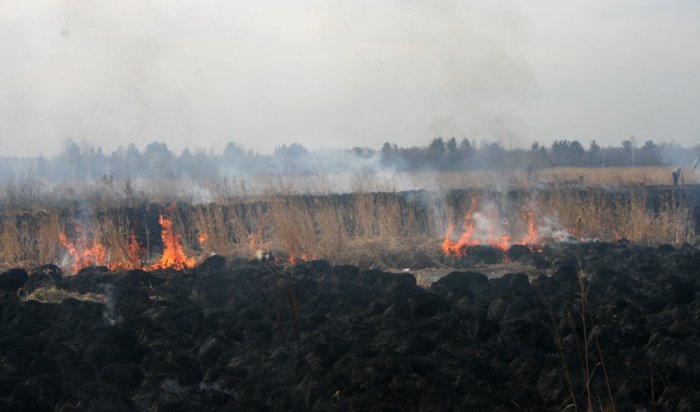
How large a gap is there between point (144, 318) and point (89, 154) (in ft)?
122

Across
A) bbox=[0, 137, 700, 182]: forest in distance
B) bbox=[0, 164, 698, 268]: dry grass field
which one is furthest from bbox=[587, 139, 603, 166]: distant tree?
bbox=[0, 164, 698, 268]: dry grass field

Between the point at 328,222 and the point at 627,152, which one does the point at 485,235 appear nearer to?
the point at 328,222

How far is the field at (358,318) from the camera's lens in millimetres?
6434

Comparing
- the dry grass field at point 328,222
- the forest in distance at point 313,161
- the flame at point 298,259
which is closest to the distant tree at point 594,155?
the forest in distance at point 313,161

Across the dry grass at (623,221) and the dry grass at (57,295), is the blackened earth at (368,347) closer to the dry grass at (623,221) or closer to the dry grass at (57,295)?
the dry grass at (57,295)

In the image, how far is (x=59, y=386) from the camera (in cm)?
685

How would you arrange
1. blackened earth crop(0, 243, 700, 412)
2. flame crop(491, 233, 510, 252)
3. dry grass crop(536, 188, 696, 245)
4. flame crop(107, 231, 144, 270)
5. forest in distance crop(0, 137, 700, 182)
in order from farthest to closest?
1. forest in distance crop(0, 137, 700, 182)
2. dry grass crop(536, 188, 696, 245)
3. flame crop(491, 233, 510, 252)
4. flame crop(107, 231, 144, 270)
5. blackened earth crop(0, 243, 700, 412)

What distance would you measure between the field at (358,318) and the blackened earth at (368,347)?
0.08 feet

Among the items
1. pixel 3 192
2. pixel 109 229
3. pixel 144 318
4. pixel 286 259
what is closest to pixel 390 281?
pixel 144 318

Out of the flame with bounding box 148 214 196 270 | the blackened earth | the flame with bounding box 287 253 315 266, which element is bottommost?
the blackened earth

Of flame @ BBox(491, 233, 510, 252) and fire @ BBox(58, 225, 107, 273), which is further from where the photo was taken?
flame @ BBox(491, 233, 510, 252)

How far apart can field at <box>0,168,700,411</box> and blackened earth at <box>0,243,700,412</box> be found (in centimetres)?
2

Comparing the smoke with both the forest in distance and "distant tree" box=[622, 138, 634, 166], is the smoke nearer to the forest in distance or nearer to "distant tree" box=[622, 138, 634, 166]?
the forest in distance

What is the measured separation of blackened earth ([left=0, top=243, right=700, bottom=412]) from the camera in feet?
20.6
